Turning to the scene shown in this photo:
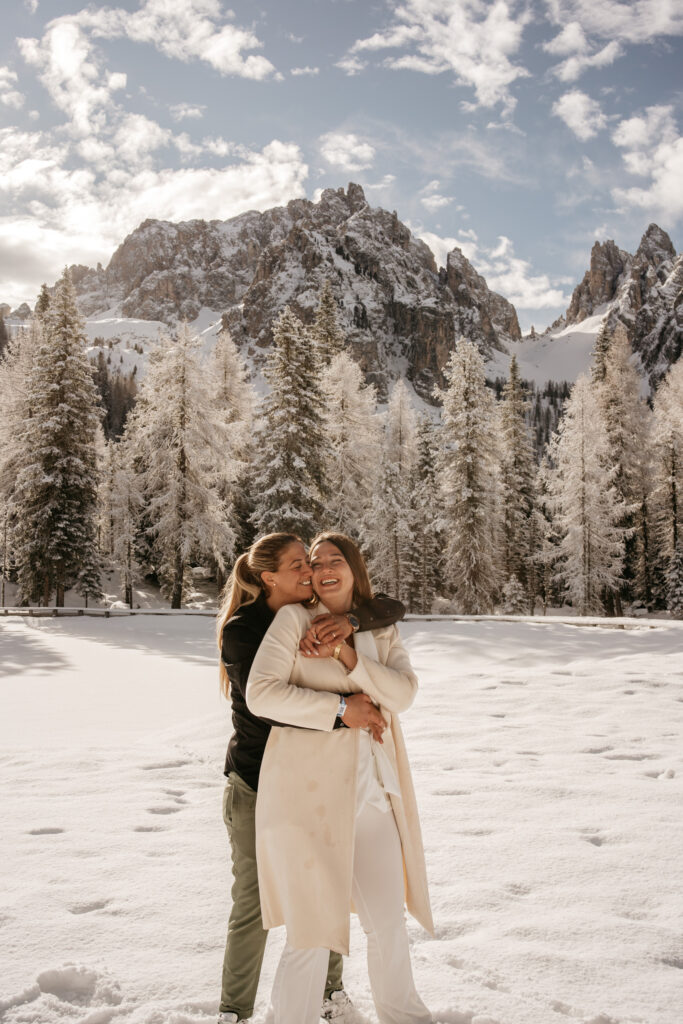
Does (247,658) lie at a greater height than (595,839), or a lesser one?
greater

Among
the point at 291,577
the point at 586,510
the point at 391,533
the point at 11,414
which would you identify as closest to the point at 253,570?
the point at 291,577

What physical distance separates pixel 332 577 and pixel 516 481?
33434mm

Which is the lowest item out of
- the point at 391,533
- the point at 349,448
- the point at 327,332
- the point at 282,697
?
the point at 282,697

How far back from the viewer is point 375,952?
2656 mm

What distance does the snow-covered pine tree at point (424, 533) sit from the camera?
38.3 m

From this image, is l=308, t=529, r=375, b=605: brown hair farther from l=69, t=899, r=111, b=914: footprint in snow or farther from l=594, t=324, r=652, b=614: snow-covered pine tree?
l=594, t=324, r=652, b=614: snow-covered pine tree

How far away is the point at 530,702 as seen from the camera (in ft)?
32.9

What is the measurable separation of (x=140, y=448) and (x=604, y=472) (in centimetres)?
2012

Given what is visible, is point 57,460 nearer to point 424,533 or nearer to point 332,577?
point 424,533

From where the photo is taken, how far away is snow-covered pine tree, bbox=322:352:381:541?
107 ft

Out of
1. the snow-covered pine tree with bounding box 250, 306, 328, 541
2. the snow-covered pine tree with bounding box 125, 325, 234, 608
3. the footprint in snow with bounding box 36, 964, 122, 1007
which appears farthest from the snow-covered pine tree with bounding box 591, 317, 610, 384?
the footprint in snow with bounding box 36, 964, 122, 1007

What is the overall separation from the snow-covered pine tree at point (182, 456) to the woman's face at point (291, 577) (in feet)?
72.8

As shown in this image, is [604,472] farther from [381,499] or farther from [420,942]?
[420,942]

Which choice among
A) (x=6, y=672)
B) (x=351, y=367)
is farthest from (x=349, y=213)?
(x=6, y=672)
